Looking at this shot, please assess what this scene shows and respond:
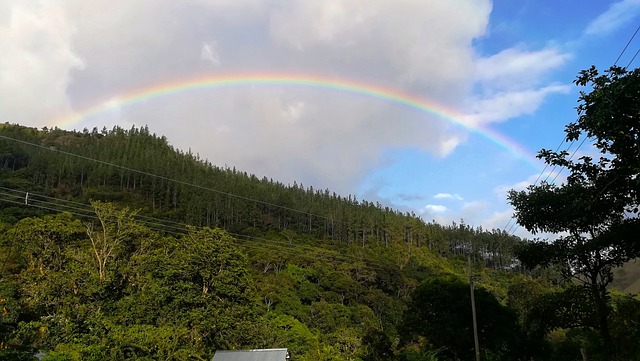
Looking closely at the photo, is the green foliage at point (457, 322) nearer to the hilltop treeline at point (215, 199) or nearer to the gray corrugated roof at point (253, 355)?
Answer: the gray corrugated roof at point (253, 355)

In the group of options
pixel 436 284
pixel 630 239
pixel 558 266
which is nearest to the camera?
pixel 630 239

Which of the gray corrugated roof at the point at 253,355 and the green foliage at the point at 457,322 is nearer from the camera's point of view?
the gray corrugated roof at the point at 253,355

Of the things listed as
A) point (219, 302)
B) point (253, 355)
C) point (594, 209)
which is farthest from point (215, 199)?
point (594, 209)

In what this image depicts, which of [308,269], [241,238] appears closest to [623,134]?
[308,269]

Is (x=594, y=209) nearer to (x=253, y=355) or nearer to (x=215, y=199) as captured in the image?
(x=253, y=355)

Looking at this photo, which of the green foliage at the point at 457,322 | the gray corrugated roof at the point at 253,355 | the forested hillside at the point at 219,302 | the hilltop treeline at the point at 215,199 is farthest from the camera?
the hilltop treeline at the point at 215,199

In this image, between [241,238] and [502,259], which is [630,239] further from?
[502,259]

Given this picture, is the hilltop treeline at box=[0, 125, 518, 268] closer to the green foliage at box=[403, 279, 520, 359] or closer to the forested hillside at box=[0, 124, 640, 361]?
the forested hillside at box=[0, 124, 640, 361]

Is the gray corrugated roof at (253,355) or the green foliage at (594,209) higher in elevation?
the green foliage at (594,209)

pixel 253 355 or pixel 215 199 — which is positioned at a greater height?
pixel 215 199

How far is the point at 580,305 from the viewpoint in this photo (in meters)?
14.6

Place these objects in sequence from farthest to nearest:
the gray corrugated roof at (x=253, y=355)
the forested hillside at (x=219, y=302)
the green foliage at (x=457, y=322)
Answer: the green foliage at (x=457, y=322)
the gray corrugated roof at (x=253, y=355)
the forested hillside at (x=219, y=302)

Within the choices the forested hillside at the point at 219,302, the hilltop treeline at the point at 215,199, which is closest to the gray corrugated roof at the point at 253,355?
the forested hillside at the point at 219,302

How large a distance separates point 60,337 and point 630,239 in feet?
89.8
